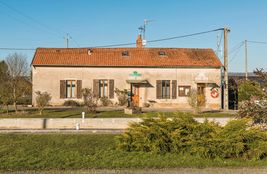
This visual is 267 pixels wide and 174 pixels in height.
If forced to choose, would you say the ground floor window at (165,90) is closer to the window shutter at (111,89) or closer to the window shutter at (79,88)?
the window shutter at (111,89)

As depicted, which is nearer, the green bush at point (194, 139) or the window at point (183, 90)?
the green bush at point (194, 139)

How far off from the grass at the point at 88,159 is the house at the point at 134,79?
18305mm

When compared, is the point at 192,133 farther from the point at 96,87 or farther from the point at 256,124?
the point at 96,87

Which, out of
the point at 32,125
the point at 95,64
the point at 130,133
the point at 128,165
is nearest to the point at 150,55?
the point at 95,64

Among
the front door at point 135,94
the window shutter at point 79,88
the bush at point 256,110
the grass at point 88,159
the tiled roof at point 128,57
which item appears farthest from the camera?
the tiled roof at point 128,57

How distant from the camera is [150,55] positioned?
3103 centimetres

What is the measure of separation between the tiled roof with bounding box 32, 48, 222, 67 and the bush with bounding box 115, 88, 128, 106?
2377 mm

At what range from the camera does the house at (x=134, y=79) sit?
2905 cm

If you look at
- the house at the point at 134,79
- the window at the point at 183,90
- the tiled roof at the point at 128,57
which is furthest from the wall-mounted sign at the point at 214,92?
the tiled roof at the point at 128,57

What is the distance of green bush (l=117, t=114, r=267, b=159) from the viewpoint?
28.9 feet

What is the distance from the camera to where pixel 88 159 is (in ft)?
27.8

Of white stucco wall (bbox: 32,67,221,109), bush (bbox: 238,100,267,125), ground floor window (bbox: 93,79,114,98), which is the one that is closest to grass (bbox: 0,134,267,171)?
bush (bbox: 238,100,267,125)

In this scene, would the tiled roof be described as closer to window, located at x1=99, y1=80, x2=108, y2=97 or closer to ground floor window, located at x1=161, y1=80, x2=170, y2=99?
window, located at x1=99, y1=80, x2=108, y2=97

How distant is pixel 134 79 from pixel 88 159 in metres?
20.9
